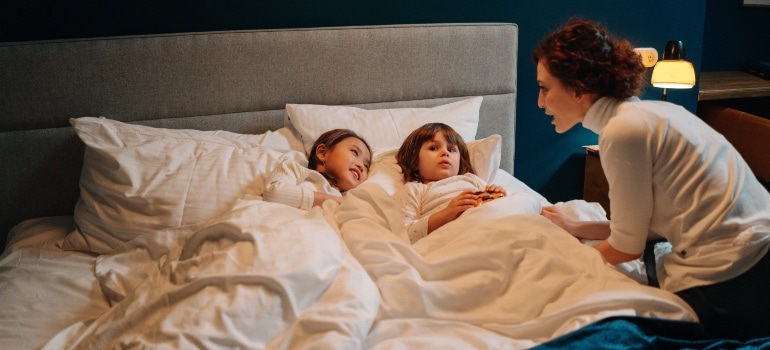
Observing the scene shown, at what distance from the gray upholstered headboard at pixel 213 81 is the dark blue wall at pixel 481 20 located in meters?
0.15

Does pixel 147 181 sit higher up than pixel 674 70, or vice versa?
pixel 674 70

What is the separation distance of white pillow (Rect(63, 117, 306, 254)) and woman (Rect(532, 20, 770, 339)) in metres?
1.12

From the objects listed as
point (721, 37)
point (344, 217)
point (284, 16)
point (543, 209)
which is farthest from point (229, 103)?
point (721, 37)

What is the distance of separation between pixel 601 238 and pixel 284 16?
1.55 metres

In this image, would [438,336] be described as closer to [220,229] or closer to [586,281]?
[586,281]

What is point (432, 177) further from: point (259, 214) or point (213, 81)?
point (213, 81)

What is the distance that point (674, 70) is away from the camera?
112 inches

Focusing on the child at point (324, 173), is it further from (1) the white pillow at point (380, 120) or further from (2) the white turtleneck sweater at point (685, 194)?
(2) the white turtleneck sweater at point (685, 194)

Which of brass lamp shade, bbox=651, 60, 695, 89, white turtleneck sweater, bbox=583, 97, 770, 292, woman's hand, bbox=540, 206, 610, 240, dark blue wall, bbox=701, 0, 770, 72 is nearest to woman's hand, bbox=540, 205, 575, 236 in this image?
woman's hand, bbox=540, 206, 610, 240

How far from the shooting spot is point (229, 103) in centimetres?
254

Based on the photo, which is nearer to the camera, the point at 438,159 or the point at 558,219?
the point at 558,219

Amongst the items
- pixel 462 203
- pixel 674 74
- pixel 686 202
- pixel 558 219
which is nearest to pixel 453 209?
pixel 462 203

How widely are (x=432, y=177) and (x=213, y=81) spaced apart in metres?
0.91

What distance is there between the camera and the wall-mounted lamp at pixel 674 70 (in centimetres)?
282
